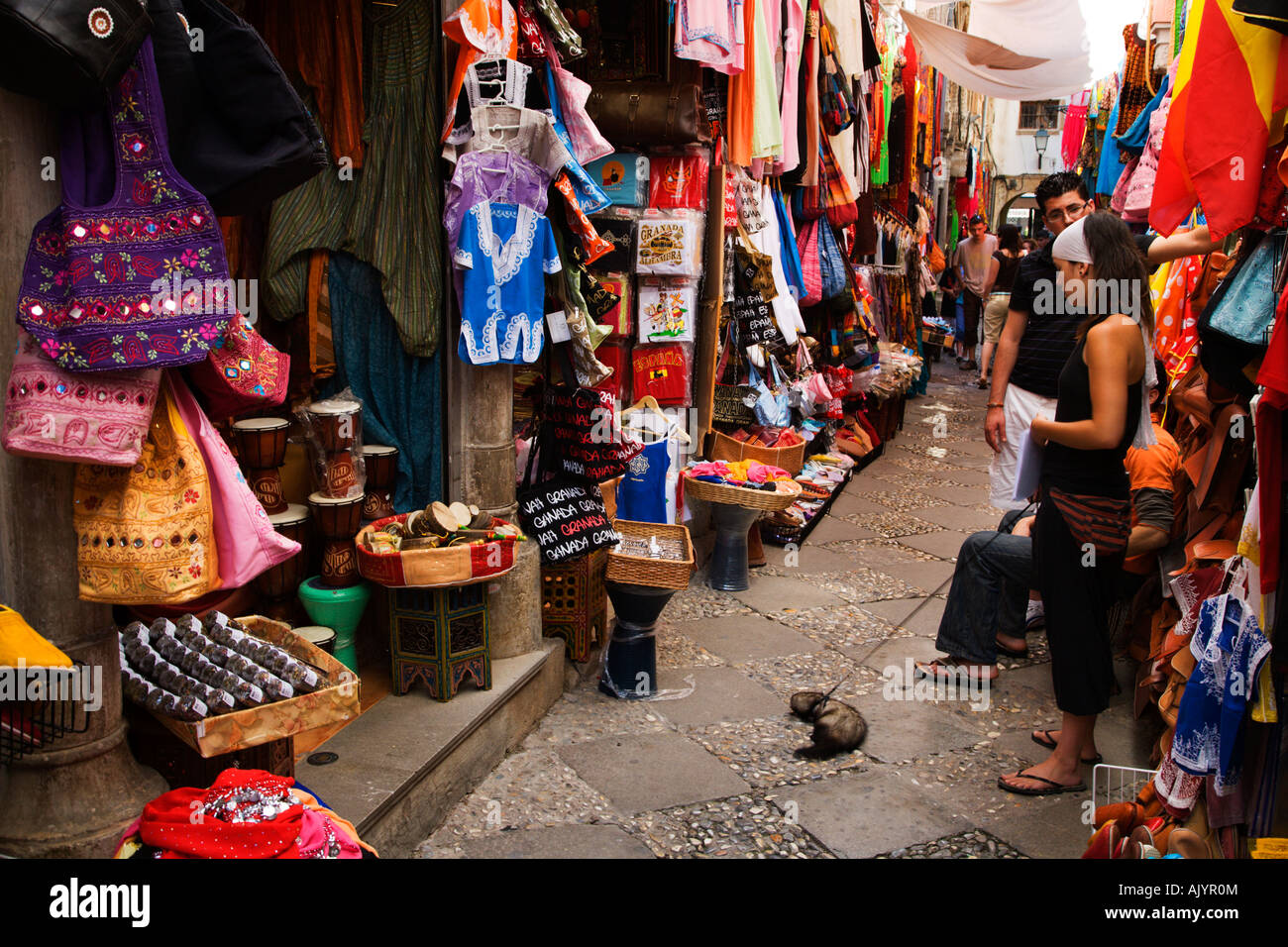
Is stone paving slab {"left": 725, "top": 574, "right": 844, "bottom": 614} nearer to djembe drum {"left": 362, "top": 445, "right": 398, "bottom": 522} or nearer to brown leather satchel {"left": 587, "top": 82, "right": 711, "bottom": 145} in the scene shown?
djembe drum {"left": 362, "top": 445, "right": 398, "bottom": 522}

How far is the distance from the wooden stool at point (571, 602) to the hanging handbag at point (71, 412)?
269 centimetres

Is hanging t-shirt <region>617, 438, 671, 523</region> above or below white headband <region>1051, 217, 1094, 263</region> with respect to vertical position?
below

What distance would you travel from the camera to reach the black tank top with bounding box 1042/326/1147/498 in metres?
3.82

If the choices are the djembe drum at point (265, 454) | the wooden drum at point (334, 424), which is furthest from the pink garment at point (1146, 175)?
the djembe drum at point (265, 454)

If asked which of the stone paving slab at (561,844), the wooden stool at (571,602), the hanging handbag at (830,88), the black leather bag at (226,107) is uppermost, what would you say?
the hanging handbag at (830,88)

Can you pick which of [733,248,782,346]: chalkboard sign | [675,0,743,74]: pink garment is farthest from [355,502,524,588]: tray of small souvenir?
[733,248,782,346]: chalkboard sign

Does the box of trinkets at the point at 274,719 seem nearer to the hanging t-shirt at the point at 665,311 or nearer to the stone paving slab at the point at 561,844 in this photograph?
the stone paving slab at the point at 561,844

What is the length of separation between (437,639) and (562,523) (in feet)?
3.14

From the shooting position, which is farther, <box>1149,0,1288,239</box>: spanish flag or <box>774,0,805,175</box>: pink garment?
<box>774,0,805,175</box>: pink garment

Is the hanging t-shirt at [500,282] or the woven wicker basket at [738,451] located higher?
the hanging t-shirt at [500,282]

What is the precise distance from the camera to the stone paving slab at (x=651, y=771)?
3.94 metres

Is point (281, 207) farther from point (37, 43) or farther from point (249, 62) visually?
point (37, 43)

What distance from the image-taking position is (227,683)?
2.76 metres

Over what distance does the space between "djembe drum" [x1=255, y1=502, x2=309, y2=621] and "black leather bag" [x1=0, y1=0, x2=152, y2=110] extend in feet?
7.47
